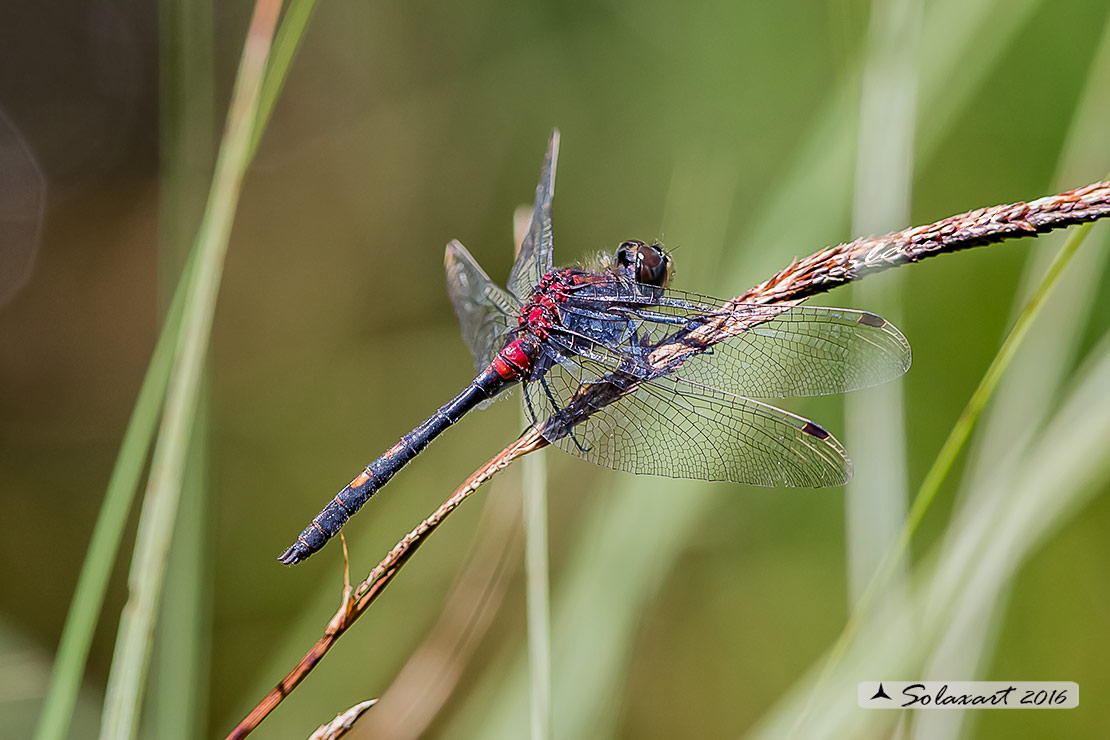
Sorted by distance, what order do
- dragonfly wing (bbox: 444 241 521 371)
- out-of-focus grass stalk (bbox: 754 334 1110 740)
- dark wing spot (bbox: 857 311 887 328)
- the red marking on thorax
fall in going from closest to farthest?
out-of-focus grass stalk (bbox: 754 334 1110 740), dark wing spot (bbox: 857 311 887 328), the red marking on thorax, dragonfly wing (bbox: 444 241 521 371)

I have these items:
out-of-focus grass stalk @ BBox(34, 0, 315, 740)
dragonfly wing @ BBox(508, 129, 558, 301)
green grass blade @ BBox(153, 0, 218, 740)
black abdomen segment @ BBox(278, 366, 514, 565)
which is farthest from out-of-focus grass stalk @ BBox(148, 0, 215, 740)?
dragonfly wing @ BBox(508, 129, 558, 301)

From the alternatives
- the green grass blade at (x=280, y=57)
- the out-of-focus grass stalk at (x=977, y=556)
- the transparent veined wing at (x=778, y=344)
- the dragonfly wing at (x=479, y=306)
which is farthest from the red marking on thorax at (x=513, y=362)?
the out-of-focus grass stalk at (x=977, y=556)

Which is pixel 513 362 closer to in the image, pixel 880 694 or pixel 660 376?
pixel 660 376

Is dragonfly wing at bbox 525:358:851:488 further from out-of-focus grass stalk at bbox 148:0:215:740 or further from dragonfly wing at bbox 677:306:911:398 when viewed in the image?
out-of-focus grass stalk at bbox 148:0:215:740

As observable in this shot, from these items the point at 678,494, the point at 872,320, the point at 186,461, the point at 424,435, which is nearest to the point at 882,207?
the point at 872,320

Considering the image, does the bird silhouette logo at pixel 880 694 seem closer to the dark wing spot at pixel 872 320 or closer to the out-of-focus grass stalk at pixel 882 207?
the out-of-focus grass stalk at pixel 882 207

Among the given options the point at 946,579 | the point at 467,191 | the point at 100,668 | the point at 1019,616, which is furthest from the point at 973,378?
the point at 100,668
